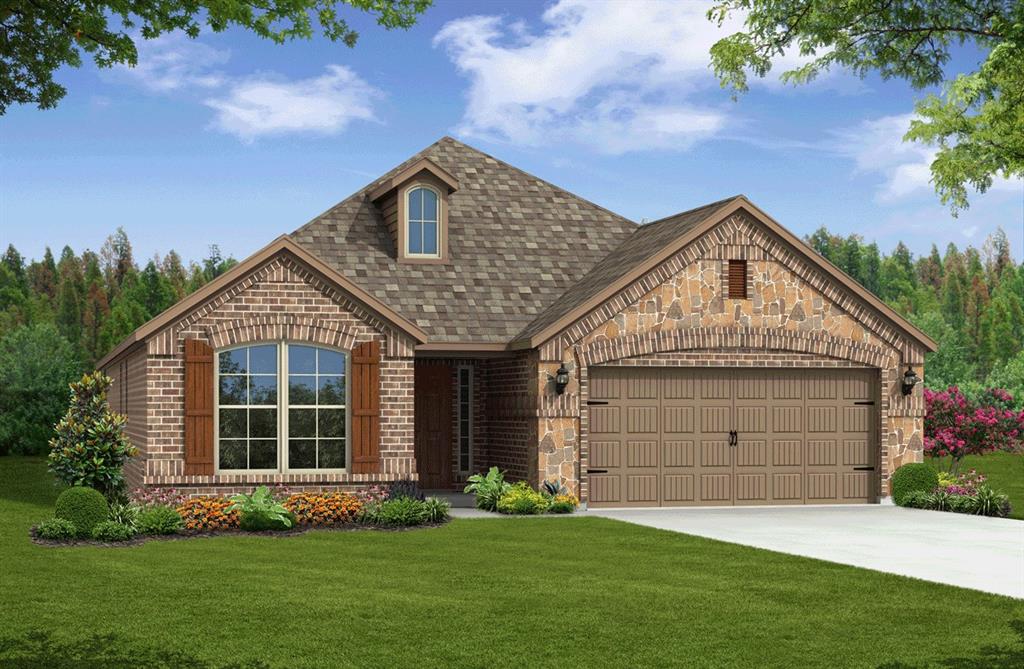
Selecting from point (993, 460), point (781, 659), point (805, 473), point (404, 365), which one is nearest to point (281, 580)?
point (781, 659)

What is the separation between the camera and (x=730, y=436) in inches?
921

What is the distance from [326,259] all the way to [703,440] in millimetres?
7822

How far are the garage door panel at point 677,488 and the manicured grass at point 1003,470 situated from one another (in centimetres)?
541

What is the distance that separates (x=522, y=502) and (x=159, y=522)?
6.09 metres

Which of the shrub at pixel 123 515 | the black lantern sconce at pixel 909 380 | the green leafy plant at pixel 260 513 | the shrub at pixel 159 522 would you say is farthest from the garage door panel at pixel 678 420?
the shrub at pixel 123 515

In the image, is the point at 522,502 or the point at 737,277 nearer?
the point at 522,502

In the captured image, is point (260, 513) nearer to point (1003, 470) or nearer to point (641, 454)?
point (641, 454)

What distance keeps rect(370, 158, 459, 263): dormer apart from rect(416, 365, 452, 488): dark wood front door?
2.30 meters

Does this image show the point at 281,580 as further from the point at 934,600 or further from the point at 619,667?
the point at 934,600

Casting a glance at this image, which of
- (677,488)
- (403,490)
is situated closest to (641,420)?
(677,488)

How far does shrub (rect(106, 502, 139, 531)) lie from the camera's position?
17969mm

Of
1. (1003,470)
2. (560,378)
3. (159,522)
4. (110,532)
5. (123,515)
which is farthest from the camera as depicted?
(1003,470)

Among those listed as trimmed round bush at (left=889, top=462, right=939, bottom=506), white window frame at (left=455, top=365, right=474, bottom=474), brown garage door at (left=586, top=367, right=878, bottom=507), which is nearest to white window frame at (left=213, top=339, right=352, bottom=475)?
brown garage door at (left=586, top=367, right=878, bottom=507)

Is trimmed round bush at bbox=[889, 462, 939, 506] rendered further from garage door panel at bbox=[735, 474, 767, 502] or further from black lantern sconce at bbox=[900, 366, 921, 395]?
garage door panel at bbox=[735, 474, 767, 502]
